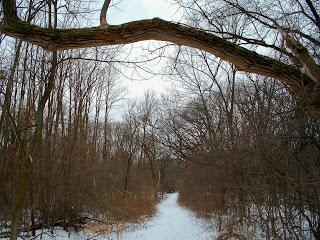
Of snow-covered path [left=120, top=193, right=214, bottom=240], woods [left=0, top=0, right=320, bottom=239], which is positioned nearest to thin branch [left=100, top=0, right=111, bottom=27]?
woods [left=0, top=0, right=320, bottom=239]

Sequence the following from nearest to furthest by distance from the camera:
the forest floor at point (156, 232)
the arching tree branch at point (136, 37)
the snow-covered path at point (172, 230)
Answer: the arching tree branch at point (136, 37)
the forest floor at point (156, 232)
the snow-covered path at point (172, 230)

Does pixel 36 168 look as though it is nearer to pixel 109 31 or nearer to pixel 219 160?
pixel 219 160

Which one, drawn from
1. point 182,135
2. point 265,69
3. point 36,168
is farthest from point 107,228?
point 182,135

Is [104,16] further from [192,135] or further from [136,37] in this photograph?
[192,135]

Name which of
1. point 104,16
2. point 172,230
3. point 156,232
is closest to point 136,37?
point 104,16

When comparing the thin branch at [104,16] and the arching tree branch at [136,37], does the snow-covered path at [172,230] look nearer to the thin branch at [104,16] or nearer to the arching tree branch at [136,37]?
the arching tree branch at [136,37]

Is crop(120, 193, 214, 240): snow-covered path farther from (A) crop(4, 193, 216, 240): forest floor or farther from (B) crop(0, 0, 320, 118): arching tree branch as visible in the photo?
(B) crop(0, 0, 320, 118): arching tree branch

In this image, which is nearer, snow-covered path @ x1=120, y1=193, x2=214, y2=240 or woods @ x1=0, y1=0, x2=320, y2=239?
woods @ x1=0, y1=0, x2=320, y2=239

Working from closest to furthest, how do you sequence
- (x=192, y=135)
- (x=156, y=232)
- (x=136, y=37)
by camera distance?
(x=136, y=37) → (x=156, y=232) → (x=192, y=135)

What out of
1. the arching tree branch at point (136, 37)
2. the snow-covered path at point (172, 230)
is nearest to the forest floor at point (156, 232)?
the snow-covered path at point (172, 230)

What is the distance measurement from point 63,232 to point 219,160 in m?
6.28

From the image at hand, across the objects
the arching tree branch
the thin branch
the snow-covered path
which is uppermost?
the thin branch

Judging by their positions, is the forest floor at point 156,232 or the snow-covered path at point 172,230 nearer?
the forest floor at point 156,232

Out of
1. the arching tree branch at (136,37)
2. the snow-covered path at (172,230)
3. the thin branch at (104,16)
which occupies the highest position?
the thin branch at (104,16)
